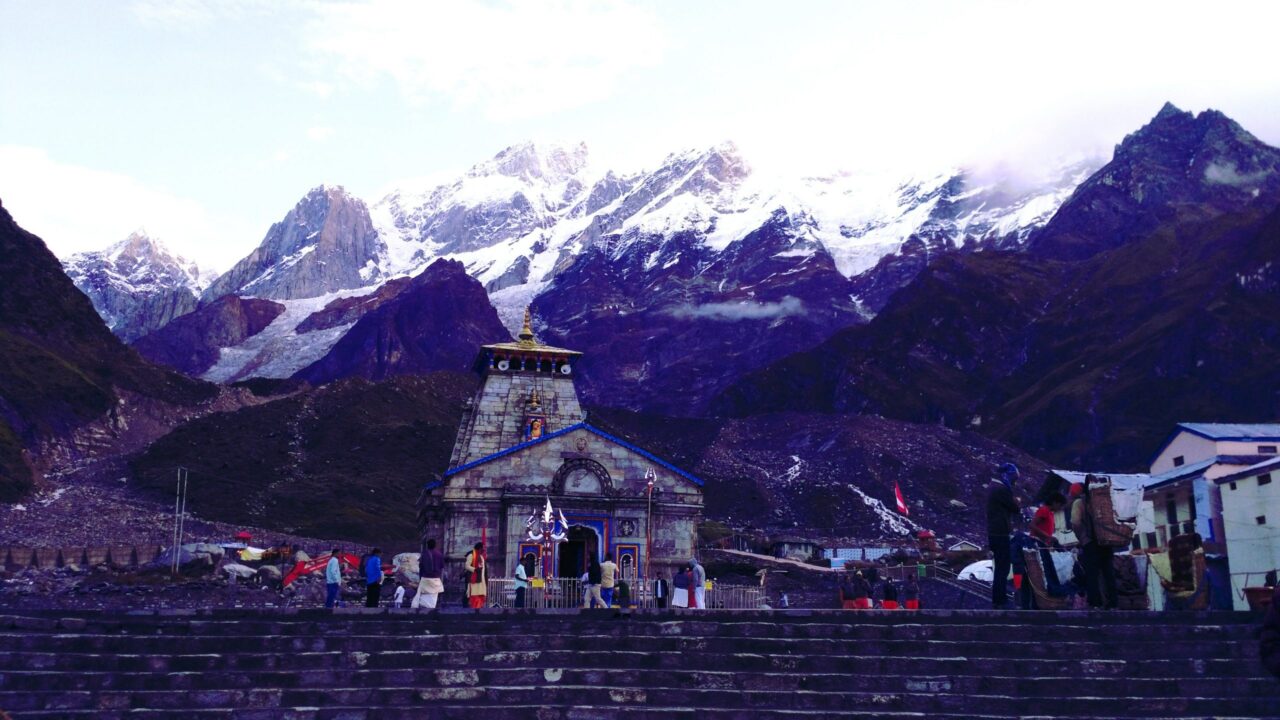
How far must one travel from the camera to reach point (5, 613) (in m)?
18.6

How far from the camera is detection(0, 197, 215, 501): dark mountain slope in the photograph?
11719 cm

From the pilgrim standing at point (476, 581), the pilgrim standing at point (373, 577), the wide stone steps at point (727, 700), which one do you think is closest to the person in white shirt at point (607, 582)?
the pilgrim standing at point (476, 581)

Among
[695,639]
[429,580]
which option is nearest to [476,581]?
[429,580]

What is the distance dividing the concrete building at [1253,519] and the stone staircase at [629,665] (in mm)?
28283

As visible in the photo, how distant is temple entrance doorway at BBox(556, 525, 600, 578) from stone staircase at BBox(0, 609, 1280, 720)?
22385 millimetres

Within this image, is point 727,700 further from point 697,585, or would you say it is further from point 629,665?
point 697,585

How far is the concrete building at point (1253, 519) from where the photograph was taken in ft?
146

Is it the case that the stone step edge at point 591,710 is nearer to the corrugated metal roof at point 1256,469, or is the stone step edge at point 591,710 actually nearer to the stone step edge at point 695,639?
the stone step edge at point 695,639

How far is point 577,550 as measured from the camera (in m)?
42.8

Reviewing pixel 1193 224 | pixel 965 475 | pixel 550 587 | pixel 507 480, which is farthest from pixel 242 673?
pixel 1193 224

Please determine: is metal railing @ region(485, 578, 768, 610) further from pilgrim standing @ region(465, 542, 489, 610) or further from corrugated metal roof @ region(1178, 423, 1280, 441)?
corrugated metal roof @ region(1178, 423, 1280, 441)

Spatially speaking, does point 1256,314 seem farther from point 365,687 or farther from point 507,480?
point 365,687

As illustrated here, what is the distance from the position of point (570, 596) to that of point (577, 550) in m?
10.7

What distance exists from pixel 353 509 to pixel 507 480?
60.2 m
